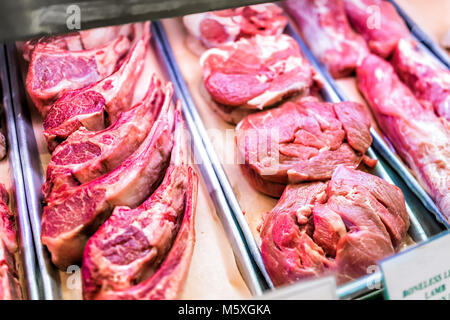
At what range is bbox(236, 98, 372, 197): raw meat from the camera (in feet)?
6.68

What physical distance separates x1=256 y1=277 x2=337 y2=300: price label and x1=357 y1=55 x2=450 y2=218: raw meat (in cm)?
105

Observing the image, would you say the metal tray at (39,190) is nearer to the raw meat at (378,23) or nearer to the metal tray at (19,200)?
the metal tray at (19,200)

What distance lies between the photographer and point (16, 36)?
1.57 metres

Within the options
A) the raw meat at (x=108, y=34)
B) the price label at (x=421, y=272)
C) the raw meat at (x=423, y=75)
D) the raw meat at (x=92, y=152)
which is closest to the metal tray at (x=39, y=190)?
the raw meat at (x=92, y=152)

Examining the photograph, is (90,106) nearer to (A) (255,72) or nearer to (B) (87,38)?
(B) (87,38)

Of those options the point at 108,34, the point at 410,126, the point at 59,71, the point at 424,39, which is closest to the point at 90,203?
the point at 59,71

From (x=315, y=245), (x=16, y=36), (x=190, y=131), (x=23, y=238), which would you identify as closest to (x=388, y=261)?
(x=315, y=245)

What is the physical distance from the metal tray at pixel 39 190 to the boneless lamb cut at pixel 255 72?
236 millimetres

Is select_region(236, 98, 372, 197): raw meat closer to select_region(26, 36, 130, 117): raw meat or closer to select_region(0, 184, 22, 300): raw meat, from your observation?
select_region(26, 36, 130, 117): raw meat

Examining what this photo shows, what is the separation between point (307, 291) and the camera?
125 cm

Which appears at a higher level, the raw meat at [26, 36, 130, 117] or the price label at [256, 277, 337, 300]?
the raw meat at [26, 36, 130, 117]

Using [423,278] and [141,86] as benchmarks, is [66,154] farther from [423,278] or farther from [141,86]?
[423,278]

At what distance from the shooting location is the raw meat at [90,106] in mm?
1885

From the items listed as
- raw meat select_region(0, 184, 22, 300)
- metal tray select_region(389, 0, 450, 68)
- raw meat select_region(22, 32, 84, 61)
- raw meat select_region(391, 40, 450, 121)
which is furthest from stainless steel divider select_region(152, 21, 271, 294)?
metal tray select_region(389, 0, 450, 68)
